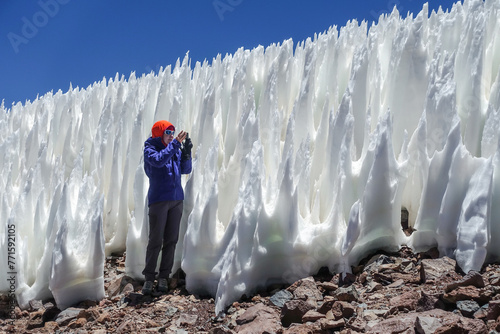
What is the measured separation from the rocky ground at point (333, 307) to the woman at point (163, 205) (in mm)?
260

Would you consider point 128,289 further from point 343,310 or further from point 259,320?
point 343,310

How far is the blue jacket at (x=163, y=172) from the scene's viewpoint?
5332 millimetres

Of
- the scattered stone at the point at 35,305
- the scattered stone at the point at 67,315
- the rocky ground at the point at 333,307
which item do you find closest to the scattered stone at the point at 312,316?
the rocky ground at the point at 333,307

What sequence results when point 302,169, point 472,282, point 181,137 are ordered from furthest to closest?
1. point 181,137
2. point 302,169
3. point 472,282

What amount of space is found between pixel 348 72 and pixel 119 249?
4054 mm

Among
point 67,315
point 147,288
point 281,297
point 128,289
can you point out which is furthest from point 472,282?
point 67,315

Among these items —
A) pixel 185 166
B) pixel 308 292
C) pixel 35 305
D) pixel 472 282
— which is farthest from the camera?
pixel 35 305

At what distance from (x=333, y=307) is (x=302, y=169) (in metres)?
1.70

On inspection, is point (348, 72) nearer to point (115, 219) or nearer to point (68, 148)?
point (115, 219)

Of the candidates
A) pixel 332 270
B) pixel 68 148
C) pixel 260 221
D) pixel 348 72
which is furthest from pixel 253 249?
pixel 68 148

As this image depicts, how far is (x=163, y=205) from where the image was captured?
17.9 feet

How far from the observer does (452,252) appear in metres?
4.45

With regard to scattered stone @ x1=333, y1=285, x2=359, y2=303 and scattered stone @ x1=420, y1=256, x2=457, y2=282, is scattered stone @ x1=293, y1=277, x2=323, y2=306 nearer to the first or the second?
scattered stone @ x1=333, y1=285, x2=359, y2=303

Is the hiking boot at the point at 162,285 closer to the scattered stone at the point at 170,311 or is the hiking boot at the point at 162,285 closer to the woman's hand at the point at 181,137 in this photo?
the scattered stone at the point at 170,311
